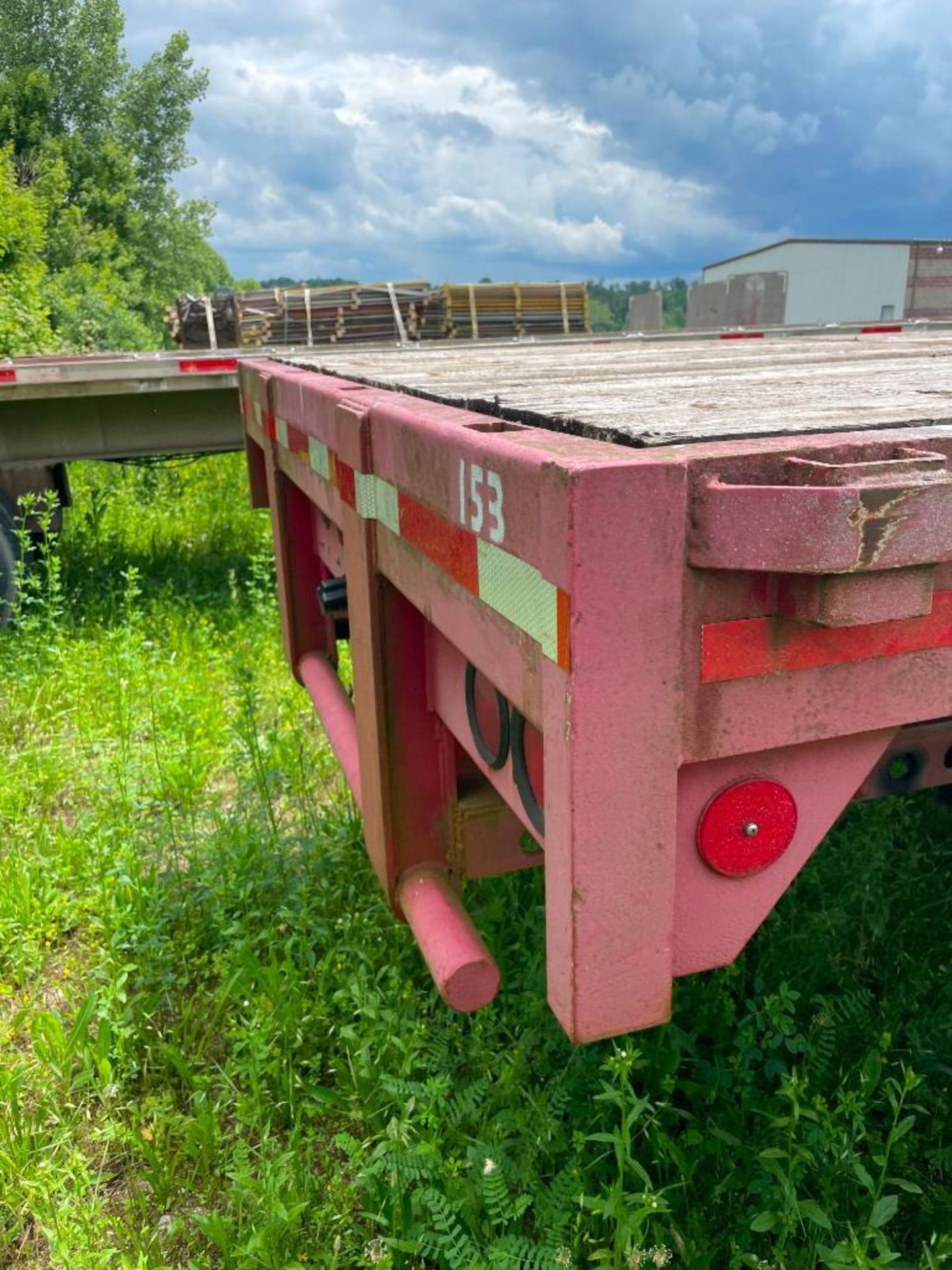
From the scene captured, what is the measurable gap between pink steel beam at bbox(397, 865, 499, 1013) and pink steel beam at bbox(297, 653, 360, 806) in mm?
335

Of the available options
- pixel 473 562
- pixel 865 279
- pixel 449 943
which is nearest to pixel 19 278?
pixel 449 943

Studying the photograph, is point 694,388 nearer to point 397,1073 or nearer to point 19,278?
Answer: point 397,1073

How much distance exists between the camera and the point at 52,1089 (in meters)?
2.48

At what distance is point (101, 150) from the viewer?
1251 inches

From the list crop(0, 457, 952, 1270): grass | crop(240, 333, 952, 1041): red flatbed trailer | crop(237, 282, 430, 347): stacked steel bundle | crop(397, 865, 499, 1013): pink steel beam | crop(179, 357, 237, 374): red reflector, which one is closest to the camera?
crop(240, 333, 952, 1041): red flatbed trailer

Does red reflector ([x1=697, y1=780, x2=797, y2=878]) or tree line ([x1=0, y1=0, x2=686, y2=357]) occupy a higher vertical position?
tree line ([x1=0, y1=0, x2=686, y2=357])

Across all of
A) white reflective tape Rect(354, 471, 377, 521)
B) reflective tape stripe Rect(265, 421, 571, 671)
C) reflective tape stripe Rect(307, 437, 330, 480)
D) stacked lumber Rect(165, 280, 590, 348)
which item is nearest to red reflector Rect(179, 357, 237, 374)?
reflective tape stripe Rect(307, 437, 330, 480)

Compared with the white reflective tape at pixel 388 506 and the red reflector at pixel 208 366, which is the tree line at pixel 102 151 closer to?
the red reflector at pixel 208 366

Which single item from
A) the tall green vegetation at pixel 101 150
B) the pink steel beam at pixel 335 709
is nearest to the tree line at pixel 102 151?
the tall green vegetation at pixel 101 150

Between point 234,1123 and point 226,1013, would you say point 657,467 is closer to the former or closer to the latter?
point 234,1123

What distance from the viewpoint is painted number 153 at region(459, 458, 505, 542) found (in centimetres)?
113

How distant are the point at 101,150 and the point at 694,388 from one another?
35.1 m

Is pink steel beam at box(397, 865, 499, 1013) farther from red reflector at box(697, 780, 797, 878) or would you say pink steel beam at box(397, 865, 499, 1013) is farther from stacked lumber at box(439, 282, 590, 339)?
stacked lumber at box(439, 282, 590, 339)

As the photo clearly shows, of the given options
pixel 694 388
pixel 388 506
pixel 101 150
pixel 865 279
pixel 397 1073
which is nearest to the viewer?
pixel 388 506
